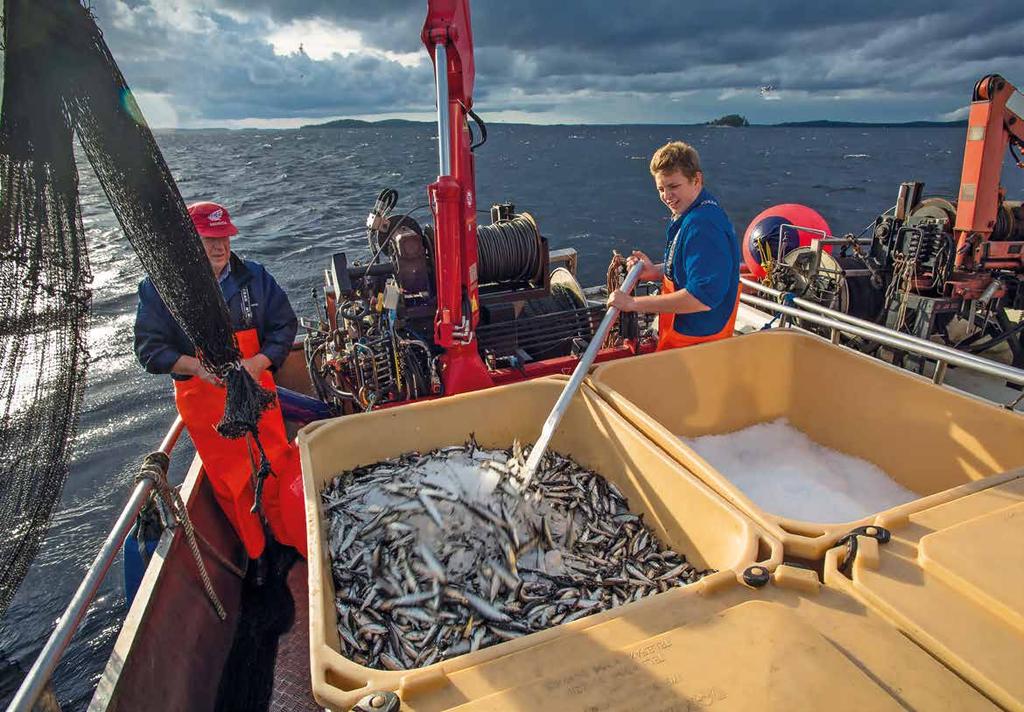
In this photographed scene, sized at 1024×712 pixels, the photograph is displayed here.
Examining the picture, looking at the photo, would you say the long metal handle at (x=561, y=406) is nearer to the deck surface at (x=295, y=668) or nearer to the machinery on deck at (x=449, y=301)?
the machinery on deck at (x=449, y=301)

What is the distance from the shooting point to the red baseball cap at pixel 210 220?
3.92 metres

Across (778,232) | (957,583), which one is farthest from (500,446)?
(778,232)

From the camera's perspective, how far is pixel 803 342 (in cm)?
453

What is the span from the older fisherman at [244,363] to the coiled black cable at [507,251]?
253cm

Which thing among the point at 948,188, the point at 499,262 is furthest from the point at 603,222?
the point at 948,188

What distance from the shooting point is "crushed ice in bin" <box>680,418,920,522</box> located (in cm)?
367

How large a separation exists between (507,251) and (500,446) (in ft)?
9.65

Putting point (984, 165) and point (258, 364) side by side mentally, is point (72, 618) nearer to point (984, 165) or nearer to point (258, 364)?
point (258, 364)

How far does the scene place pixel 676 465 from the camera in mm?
3004

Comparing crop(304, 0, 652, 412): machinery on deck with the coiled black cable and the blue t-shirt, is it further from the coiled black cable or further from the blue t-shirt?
the blue t-shirt

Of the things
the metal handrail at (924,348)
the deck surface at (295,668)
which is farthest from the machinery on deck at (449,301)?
the metal handrail at (924,348)

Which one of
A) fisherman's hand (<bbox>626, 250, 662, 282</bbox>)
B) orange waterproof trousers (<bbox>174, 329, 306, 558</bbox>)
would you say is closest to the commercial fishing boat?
orange waterproof trousers (<bbox>174, 329, 306, 558</bbox>)

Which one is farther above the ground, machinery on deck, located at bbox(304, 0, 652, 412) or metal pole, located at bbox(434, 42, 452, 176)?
metal pole, located at bbox(434, 42, 452, 176)

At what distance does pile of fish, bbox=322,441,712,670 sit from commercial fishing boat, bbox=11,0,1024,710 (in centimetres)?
23
